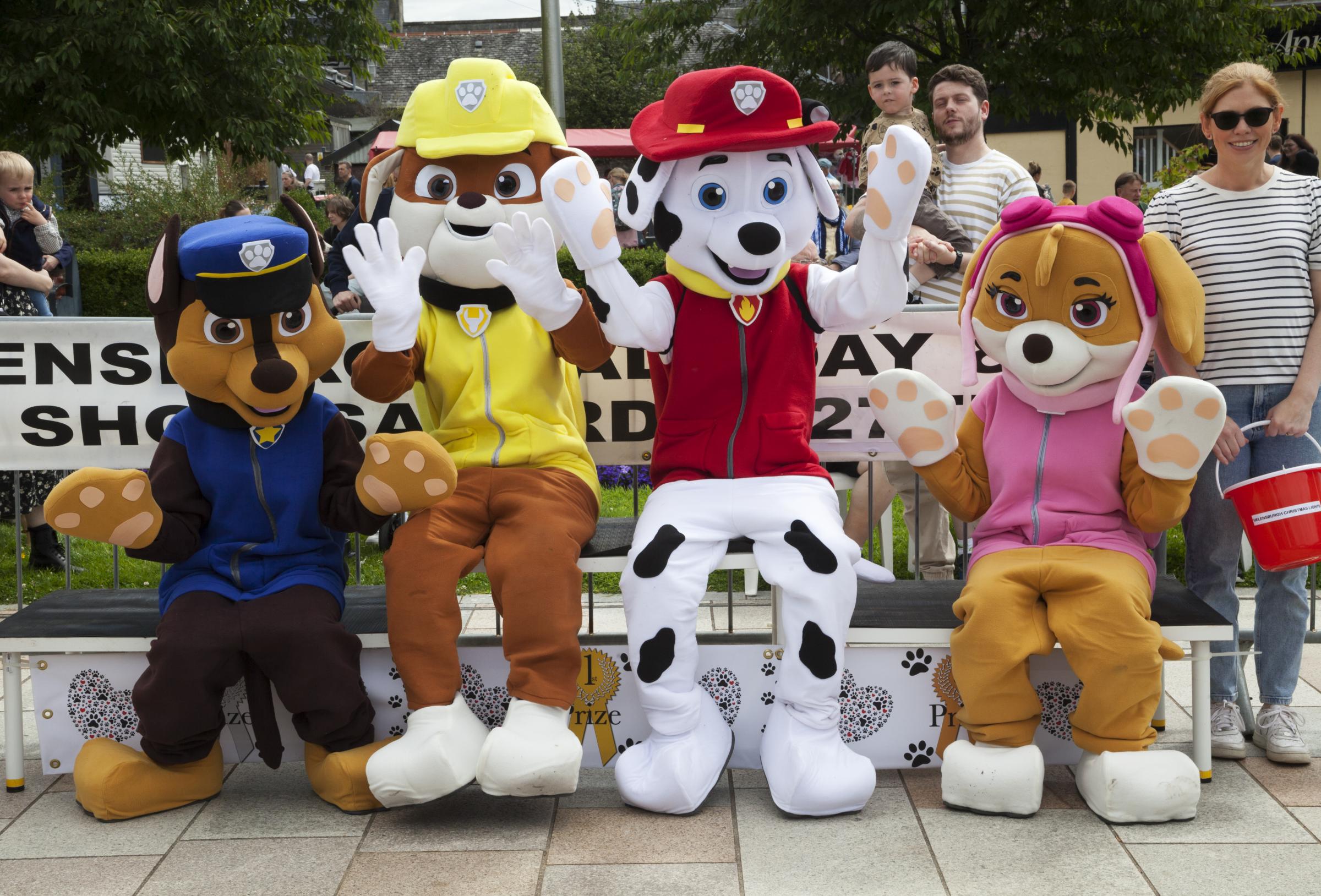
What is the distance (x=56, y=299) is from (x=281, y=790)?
660cm

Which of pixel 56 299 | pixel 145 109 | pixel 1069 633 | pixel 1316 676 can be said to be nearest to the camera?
pixel 1069 633

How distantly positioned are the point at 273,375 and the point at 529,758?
4.38 ft

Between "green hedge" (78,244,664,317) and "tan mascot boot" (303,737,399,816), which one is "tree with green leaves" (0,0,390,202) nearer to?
"green hedge" (78,244,664,317)

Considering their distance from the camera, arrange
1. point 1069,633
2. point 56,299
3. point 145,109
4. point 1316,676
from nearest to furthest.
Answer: point 1069,633 → point 1316,676 → point 56,299 → point 145,109

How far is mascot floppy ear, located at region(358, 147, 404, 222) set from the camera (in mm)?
4512

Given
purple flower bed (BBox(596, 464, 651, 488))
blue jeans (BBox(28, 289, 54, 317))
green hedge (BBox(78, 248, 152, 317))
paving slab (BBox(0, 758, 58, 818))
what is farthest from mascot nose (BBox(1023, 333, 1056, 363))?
green hedge (BBox(78, 248, 152, 317))

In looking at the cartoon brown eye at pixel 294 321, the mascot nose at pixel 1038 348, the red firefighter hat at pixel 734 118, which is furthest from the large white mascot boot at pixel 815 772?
the cartoon brown eye at pixel 294 321

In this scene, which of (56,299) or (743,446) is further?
(56,299)

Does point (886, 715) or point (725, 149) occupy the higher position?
point (725, 149)

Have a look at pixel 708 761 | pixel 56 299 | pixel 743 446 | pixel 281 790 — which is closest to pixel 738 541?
pixel 743 446

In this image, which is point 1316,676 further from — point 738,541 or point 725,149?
point 725,149

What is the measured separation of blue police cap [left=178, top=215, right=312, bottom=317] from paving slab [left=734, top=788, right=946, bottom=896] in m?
2.07

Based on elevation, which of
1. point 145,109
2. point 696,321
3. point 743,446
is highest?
point 145,109

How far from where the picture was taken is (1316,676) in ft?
17.3
